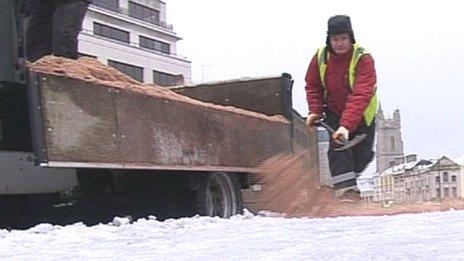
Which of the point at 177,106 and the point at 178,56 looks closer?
the point at 177,106

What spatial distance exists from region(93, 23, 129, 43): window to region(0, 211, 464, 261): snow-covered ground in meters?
54.7

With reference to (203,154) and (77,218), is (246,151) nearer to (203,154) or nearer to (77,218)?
(203,154)

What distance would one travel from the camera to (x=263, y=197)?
823cm

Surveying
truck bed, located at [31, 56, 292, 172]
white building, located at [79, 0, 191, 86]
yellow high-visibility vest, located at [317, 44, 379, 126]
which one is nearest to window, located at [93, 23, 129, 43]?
white building, located at [79, 0, 191, 86]

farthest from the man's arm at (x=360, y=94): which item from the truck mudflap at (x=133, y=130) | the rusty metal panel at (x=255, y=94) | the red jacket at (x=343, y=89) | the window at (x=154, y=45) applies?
the window at (x=154, y=45)

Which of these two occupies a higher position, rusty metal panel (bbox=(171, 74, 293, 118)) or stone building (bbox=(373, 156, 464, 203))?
rusty metal panel (bbox=(171, 74, 293, 118))

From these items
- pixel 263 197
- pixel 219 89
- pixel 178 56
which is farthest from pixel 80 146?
pixel 178 56

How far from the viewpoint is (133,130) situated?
20.0ft

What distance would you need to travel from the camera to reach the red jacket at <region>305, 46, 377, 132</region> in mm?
6184

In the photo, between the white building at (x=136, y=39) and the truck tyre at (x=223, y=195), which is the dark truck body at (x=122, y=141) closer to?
the truck tyre at (x=223, y=195)

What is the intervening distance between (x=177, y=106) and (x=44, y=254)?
3.16 meters

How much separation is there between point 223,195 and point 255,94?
4.94ft

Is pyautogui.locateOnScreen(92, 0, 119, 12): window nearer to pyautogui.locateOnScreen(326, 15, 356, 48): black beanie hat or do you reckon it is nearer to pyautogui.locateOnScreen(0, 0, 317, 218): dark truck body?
pyautogui.locateOnScreen(0, 0, 317, 218): dark truck body

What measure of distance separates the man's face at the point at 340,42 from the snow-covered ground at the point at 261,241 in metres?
1.77
